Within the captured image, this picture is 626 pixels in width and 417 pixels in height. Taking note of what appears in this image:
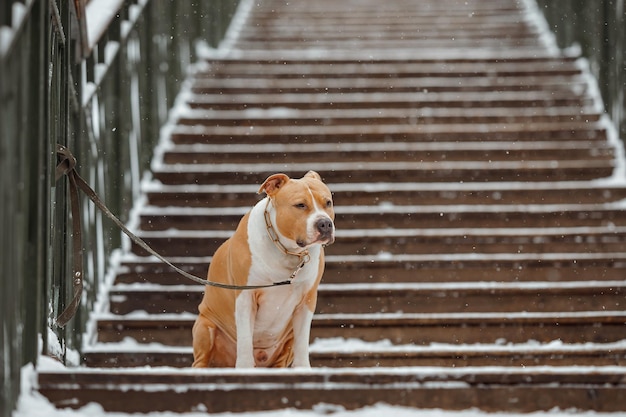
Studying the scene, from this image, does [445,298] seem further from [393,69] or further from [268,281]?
[393,69]

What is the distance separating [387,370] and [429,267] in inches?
111

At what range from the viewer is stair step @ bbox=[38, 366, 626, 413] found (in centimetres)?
291

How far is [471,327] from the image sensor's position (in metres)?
5.24

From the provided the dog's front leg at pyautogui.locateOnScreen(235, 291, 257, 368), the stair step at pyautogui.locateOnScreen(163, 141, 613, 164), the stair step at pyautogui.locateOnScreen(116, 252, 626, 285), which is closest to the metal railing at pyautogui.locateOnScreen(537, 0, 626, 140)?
the stair step at pyautogui.locateOnScreen(163, 141, 613, 164)

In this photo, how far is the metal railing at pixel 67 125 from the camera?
2.69m

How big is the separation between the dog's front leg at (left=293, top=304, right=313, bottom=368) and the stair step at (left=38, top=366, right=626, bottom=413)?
3.96 feet

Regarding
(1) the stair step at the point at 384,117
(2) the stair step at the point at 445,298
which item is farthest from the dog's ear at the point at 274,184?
(1) the stair step at the point at 384,117

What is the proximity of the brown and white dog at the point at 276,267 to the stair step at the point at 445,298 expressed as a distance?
1.27 metres

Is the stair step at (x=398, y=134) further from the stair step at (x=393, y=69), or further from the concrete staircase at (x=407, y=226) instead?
the stair step at (x=393, y=69)

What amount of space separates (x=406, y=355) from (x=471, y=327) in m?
0.48

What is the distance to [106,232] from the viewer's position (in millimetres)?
5754

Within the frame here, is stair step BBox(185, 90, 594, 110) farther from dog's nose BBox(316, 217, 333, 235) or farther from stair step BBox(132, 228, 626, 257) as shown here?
dog's nose BBox(316, 217, 333, 235)

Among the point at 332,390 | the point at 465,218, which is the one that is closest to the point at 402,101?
the point at 465,218

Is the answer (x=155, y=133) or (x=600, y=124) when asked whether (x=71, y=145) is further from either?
(x=600, y=124)
